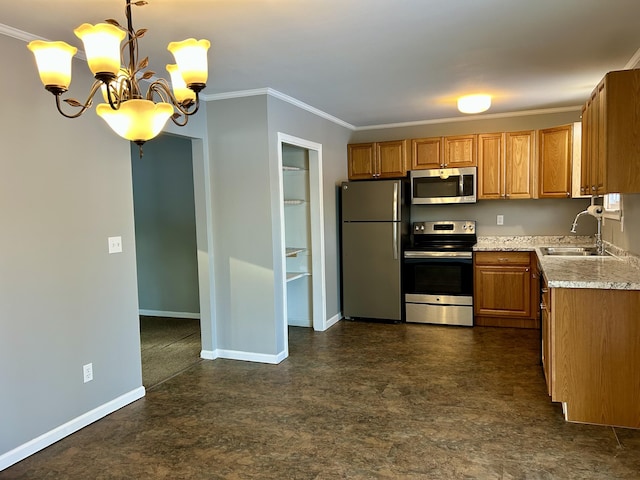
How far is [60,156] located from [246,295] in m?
1.88

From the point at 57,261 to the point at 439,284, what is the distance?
3.80 meters

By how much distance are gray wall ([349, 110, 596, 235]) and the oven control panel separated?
91mm

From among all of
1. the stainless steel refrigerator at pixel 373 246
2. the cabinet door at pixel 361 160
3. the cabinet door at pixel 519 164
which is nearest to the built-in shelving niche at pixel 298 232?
the stainless steel refrigerator at pixel 373 246

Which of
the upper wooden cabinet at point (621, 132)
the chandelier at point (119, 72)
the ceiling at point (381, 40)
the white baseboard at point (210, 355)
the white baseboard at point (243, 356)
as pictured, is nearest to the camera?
the chandelier at point (119, 72)

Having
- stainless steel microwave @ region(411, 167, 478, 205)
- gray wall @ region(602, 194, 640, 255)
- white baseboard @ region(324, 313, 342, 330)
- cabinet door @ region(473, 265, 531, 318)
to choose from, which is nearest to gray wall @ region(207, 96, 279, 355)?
white baseboard @ region(324, 313, 342, 330)

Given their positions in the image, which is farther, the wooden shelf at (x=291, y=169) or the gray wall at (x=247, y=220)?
the wooden shelf at (x=291, y=169)

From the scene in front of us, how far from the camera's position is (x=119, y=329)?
10.7 feet

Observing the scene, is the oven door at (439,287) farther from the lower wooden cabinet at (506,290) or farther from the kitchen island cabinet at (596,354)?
the kitchen island cabinet at (596,354)

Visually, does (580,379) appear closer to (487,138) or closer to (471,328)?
(471,328)

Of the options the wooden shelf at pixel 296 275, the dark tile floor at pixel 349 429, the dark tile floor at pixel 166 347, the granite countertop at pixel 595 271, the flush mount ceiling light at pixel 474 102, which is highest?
the flush mount ceiling light at pixel 474 102

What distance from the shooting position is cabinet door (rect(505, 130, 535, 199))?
5.07 meters

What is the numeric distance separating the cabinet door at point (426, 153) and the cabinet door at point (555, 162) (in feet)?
3.46

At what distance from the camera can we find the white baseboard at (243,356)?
4.12m

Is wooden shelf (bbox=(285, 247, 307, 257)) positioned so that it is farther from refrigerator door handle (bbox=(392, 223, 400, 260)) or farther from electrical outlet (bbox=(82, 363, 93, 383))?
electrical outlet (bbox=(82, 363, 93, 383))
